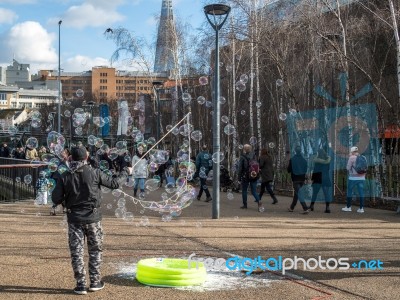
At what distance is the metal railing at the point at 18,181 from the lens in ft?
55.8

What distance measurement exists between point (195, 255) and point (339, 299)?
297 centimetres

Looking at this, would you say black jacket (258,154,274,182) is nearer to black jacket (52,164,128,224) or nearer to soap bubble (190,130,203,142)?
soap bubble (190,130,203,142)

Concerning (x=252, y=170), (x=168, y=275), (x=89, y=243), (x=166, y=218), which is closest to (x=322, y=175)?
(x=252, y=170)

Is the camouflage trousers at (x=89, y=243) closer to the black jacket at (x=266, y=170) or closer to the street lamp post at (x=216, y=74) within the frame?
the street lamp post at (x=216, y=74)

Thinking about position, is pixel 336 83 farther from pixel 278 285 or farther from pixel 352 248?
pixel 278 285

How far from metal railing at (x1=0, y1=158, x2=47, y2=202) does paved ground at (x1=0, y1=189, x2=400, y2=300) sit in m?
2.19

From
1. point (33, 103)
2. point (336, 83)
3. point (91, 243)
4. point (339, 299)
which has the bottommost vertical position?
point (339, 299)

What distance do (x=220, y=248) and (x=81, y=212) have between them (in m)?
3.39

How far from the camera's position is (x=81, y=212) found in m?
6.39

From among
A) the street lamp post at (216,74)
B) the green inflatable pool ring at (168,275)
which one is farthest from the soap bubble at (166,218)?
the green inflatable pool ring at (168,275)

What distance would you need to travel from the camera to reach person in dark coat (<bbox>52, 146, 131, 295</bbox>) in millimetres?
6383

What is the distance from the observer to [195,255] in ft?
28.2

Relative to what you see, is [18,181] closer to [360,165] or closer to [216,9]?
[216,9]

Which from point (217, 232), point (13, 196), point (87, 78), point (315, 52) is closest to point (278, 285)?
point (217, 232)
